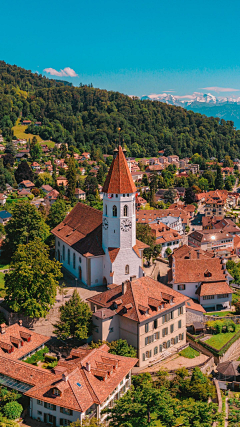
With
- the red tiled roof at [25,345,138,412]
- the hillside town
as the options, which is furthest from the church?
the red tiled roof at [25,345,138,412]

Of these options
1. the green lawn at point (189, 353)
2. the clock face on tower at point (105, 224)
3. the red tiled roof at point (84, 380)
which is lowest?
the green lawn at point (189, 353)

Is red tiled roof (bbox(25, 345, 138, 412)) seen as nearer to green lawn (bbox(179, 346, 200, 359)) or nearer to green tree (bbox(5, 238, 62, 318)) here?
green tree (bbox(5, 238, 62, 318))

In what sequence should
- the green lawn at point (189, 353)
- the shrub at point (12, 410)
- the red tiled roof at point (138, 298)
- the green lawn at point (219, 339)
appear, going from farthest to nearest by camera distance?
1. the green lawn at point (219, 339)
2. the green lawn at point (189, 353)
3. the red tiled roof at point (138, 298)
4. the shrub at point (12, 410)

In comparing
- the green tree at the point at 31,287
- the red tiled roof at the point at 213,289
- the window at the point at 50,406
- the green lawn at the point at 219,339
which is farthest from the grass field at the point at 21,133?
the window at the point at 50,406

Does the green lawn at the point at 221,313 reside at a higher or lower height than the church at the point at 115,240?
lower

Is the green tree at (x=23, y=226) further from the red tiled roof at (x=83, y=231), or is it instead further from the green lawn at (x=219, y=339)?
the green lawn at (x=219, y=339)

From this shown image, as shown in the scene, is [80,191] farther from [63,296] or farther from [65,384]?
[65,384]

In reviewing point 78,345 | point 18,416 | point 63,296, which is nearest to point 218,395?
point 78,345
